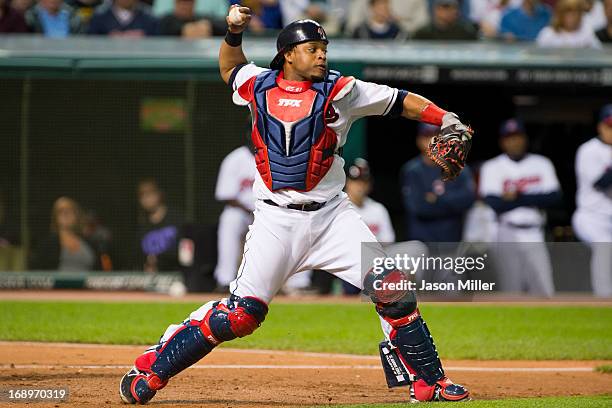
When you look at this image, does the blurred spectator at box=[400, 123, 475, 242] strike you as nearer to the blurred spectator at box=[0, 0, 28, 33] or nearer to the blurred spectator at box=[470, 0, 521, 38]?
the blurred spectator at box=[470, 0, 521, 38]

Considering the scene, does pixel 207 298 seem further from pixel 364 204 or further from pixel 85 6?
pixel 85 6

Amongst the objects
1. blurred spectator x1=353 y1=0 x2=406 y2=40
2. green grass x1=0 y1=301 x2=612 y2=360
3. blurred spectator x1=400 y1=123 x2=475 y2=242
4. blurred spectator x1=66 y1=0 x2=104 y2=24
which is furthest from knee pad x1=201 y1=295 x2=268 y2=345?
blurred spectator x1=66 y1=0 x2=104 y2=24

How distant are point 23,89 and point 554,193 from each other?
581 cm

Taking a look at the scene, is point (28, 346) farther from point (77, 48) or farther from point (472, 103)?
point (472, 103)

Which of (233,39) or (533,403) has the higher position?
(233,39)

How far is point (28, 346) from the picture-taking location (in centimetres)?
850

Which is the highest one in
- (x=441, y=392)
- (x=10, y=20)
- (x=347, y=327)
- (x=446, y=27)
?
(x=446, y=27)

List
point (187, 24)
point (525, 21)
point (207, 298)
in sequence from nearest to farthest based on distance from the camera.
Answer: point (207, 298), point (187, 24), point (525, 21)

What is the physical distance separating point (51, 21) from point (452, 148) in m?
9.15

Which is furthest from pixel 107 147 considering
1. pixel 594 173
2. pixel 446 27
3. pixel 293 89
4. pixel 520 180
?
pixel 293 89

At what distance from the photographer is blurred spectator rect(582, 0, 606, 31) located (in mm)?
14164

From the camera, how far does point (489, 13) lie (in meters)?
15.1

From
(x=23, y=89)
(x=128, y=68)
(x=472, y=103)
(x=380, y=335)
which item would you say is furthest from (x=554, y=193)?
(x=23, y=89)

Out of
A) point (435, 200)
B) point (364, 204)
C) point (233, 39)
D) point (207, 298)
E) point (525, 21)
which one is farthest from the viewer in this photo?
point (525, 21)
